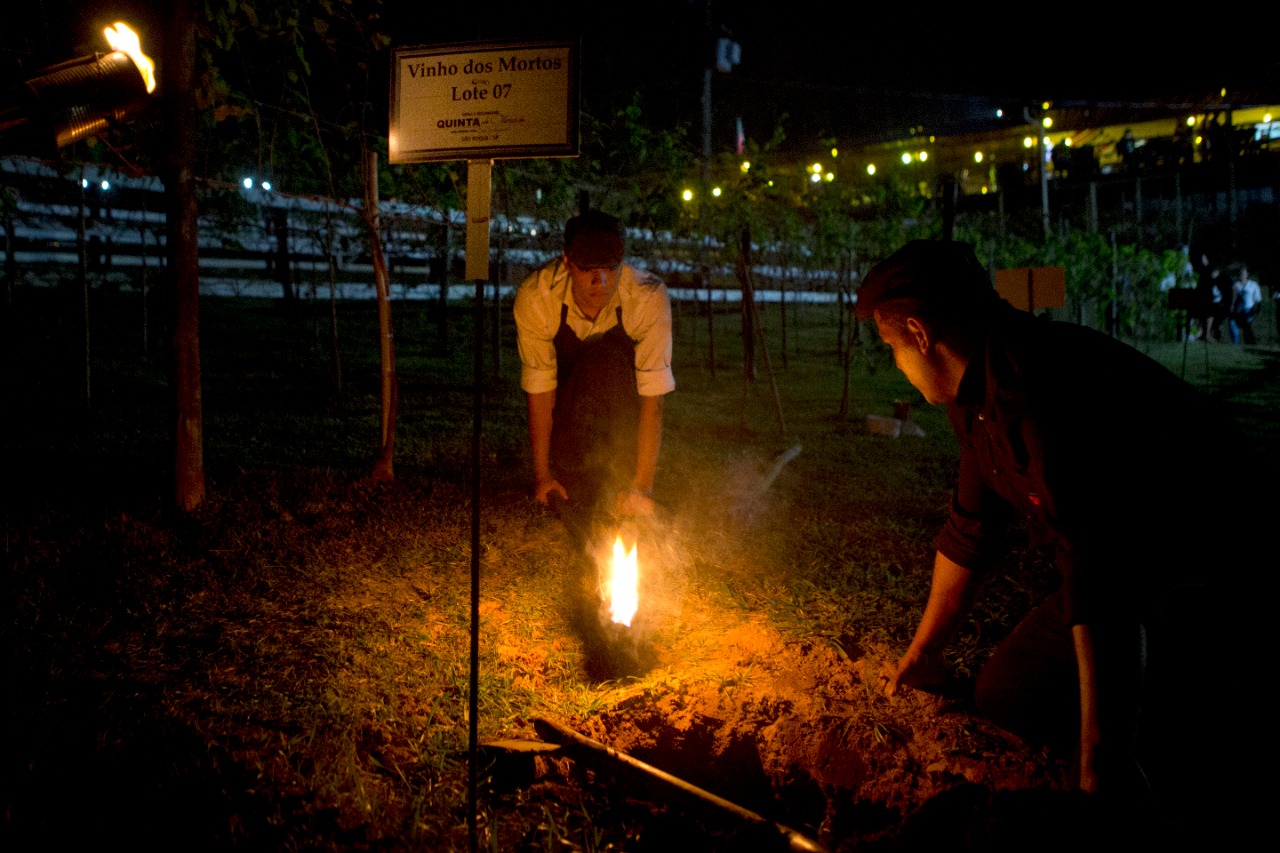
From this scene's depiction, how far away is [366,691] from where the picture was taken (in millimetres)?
3408

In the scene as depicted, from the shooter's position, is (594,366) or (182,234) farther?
(182,234)

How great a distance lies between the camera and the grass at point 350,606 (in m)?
2.65

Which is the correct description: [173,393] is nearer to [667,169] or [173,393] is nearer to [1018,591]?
[1018,591]

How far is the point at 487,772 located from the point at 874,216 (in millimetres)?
11267

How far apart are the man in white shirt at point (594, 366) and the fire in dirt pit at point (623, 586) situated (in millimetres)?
343

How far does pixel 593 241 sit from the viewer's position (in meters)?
3.96

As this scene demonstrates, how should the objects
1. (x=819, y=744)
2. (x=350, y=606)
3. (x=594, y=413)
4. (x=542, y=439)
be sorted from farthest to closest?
(x=594, y=413), (x=542, y=439), (x=350, y=606), (x=819, y=744)

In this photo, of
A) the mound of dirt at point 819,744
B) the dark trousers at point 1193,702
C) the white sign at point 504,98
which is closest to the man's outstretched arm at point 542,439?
the mound of dirt at point 819,744

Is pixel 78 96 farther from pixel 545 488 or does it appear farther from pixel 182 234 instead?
pixel 545 488

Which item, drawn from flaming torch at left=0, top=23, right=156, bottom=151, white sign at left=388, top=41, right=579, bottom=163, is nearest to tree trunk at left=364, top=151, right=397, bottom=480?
flaming torch at left=0, top=23, right=156, bottom=151

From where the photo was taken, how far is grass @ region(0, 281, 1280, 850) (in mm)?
2652

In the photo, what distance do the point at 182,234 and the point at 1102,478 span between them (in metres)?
5.27

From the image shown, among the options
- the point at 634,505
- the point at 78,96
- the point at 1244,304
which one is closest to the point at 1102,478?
the point at 634,505

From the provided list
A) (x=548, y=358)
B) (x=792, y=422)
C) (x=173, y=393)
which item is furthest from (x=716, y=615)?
(x=792, y=422)
